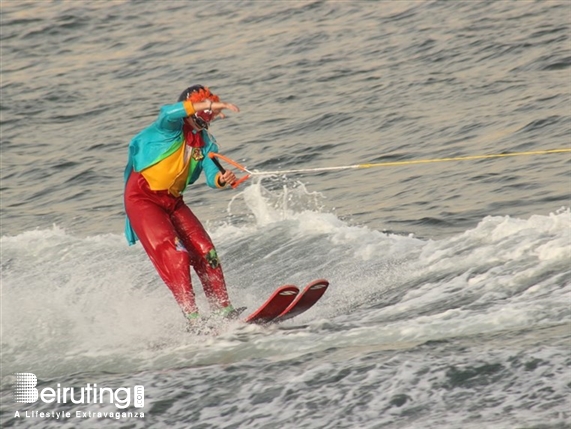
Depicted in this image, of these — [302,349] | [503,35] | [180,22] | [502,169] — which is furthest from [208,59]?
[302,349]

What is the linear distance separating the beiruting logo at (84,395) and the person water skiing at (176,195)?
1191mm

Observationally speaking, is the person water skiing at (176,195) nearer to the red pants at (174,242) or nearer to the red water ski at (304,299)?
the red pants at (174,242)

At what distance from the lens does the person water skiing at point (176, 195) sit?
8031 millimetres

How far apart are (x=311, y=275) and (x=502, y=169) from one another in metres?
3.21

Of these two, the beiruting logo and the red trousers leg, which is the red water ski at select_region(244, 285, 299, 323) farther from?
the beiruting logo

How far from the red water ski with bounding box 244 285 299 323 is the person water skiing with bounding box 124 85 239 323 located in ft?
0.81

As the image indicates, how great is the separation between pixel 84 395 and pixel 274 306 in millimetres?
1541

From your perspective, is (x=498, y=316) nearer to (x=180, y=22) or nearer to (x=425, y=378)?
(x=425, y=378)

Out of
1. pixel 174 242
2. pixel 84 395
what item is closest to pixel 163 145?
pixel 174 242

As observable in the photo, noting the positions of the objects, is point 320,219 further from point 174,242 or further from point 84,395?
point 84,395

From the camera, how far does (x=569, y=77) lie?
1459 cm

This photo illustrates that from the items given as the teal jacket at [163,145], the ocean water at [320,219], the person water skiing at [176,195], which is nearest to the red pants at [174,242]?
the person water skiing at [176,195]

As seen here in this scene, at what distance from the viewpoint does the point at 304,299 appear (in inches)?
313

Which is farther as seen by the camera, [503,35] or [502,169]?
[503,35]
